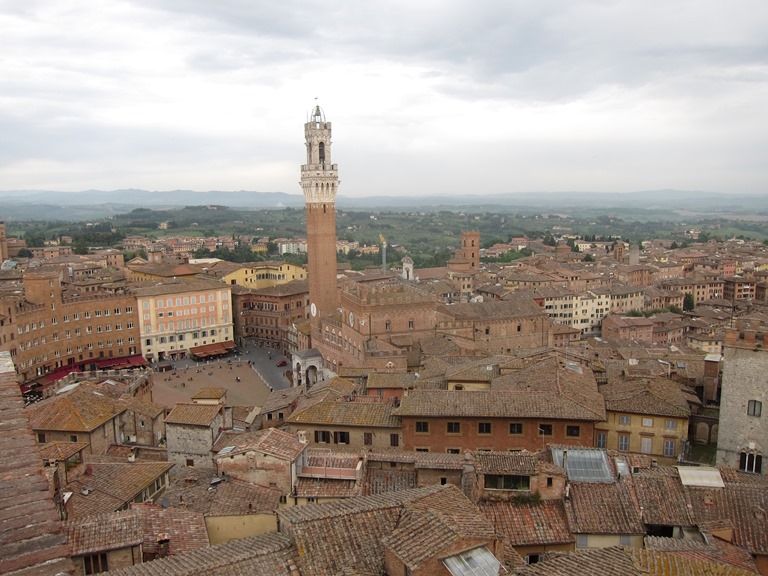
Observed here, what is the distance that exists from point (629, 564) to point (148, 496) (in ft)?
46.8

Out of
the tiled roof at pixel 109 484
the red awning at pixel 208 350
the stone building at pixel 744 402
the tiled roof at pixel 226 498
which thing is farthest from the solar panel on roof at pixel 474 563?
the red awning at pixel 208 350

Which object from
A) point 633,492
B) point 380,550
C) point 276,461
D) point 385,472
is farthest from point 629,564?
point 276,461

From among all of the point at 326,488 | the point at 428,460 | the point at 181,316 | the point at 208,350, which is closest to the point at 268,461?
the point at 326,488

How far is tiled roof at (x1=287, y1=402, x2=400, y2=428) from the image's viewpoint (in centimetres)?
2455

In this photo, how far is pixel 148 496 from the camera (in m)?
19.9

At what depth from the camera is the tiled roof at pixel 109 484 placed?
1788cm

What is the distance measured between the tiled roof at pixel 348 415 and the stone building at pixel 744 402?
11.5 metres

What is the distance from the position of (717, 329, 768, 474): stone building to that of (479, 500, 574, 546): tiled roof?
978 centimetres

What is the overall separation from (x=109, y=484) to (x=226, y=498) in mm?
4600

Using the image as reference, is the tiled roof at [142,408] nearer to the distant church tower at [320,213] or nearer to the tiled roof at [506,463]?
the tiled roof at [506,463]

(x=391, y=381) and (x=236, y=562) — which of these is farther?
(x=391, y=381)

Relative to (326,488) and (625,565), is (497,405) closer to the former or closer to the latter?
(326,488)

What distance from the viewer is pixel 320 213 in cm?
6738

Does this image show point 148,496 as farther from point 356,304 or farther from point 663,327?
point 663,327
